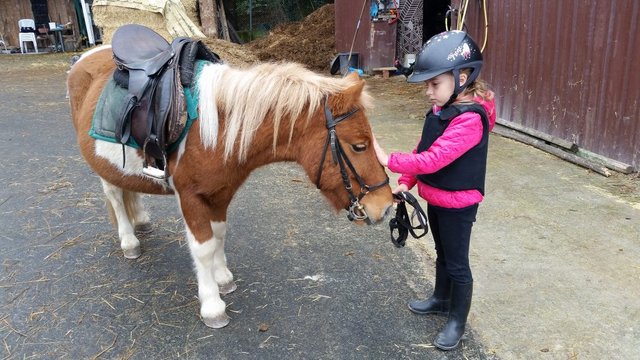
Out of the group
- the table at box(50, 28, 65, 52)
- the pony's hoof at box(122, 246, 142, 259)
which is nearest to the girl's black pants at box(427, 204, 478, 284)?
the pony's hoof at box(122, 246, 142, 259)

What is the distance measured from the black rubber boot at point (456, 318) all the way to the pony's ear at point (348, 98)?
1.09 meters

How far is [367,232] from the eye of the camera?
381 cm

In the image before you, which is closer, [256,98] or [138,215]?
[256,98]

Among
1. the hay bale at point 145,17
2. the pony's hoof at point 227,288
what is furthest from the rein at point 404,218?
the hay bale at point 145,17

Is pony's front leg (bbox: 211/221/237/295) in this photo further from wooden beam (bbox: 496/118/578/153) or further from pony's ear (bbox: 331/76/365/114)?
wooden beam (bbox: 496/118/578/153)

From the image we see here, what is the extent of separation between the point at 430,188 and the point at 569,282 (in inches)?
52.6

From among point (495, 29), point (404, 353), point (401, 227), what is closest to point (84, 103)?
point (401, 227)

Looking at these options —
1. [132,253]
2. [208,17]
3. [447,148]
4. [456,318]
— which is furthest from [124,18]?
[456,318]

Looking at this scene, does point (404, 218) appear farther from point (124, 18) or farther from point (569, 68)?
point (124, 18)

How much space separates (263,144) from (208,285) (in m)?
0.97

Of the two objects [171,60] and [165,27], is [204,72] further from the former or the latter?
[165,27]

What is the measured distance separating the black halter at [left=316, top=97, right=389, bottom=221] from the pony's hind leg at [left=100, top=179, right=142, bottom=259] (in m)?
1.90

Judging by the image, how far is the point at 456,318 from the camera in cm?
246

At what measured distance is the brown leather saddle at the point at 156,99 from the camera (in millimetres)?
Answer: 2332
